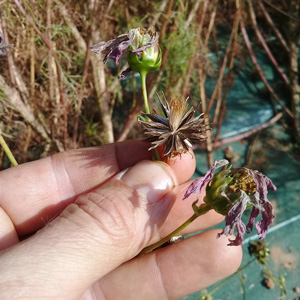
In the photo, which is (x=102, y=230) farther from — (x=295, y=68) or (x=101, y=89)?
(x=295, y=68)

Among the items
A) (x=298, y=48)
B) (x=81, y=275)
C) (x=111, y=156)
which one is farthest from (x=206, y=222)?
(x=298, y=48)

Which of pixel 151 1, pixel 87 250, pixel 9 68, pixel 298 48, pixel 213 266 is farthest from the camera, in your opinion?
pixel 298 48

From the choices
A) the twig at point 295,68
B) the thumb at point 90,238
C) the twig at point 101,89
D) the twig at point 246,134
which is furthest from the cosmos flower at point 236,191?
the twig at point 295,68

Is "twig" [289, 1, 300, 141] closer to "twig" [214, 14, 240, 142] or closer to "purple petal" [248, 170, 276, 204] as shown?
"twig" [214, 14, 240, 142]

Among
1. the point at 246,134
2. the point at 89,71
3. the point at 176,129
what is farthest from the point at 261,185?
the point at 246,134

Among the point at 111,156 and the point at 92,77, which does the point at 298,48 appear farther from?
the point at 111,156
